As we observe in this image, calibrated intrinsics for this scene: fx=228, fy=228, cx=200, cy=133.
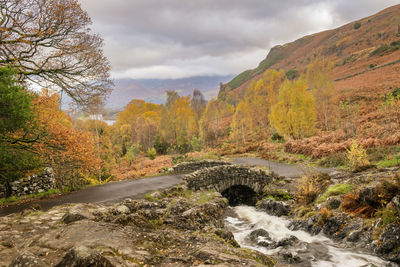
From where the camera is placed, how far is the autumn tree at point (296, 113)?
32031mm

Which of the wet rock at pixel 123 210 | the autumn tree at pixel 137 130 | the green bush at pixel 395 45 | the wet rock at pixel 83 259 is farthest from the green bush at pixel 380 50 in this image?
the wet rock at pixel 83 259

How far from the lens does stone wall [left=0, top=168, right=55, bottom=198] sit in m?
10.7

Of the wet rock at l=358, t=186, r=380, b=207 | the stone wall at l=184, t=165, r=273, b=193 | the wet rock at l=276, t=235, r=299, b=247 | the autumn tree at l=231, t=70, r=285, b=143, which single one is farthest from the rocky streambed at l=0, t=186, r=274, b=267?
the autumn tree at l=231, t=70, r=285, b=143

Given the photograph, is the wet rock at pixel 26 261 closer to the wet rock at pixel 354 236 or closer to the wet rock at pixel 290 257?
the wet rock at pixel 290 257

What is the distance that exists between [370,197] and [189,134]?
39.1m

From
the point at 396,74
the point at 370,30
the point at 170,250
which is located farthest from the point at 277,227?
the point at 370,30

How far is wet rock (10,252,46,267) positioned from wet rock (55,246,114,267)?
28 cm

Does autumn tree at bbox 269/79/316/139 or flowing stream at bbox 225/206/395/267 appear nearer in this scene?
flowing stream at bbox 225/206/395/267

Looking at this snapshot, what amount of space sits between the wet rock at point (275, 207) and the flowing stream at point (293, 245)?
0.41 metres

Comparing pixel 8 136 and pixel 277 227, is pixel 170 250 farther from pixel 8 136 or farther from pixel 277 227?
pixel 8 136

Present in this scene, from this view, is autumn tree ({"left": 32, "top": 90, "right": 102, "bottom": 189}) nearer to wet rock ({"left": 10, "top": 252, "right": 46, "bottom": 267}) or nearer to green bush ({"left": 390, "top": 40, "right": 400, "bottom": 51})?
wet rock ({"left": 10, "top": 252, "right": 46, "bottom": 267})

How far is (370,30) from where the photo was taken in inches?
3556

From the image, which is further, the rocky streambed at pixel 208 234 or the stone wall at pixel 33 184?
the stone wall at pixel 33 184

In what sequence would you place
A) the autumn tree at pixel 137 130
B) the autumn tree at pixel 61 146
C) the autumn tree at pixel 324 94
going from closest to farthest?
the autumn tree at pixel 61 146 → the autumn tree at pixel 324 94 → the autumn tree at pixel 137 130
